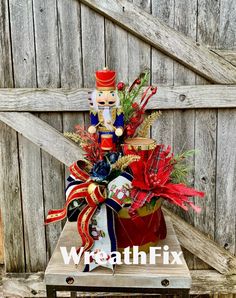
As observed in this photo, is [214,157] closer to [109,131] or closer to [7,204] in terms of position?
[109,131]

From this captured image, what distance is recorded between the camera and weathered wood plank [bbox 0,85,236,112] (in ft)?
5.76

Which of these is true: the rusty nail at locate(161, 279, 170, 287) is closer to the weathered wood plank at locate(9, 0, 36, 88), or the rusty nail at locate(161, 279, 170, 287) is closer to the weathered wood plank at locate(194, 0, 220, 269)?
the weathered wood plank at locate(194, 0, 220, 269)

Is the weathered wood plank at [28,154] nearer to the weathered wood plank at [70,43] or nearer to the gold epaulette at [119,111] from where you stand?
the weathered wood plank at [70,43]

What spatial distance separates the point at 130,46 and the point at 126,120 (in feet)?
1.77

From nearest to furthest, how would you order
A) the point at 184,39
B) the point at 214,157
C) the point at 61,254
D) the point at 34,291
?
the point at 61,254, the point at 184,39, the point at 214,157, the point at 34,291

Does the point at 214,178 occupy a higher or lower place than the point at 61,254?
higher

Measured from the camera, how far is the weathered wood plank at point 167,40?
1.71m

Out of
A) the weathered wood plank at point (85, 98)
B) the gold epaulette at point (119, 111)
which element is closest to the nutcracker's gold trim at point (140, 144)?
the gold epaulette at point (119, 111)

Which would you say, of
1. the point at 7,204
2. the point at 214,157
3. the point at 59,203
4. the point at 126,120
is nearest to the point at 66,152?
the point at 59,203

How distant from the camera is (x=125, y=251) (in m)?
1.24

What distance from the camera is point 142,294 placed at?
1.98 m

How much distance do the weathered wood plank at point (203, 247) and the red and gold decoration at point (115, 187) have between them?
584mm

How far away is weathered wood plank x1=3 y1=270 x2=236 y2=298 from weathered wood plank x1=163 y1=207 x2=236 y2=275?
5 centimetres

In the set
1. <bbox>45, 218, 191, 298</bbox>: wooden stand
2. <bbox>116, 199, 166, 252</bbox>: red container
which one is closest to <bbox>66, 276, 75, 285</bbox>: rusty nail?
<bbox>45, 218, 191, 298</bbox>: wooden stand
